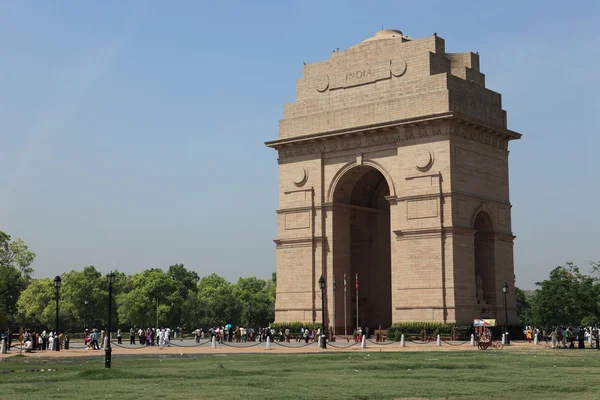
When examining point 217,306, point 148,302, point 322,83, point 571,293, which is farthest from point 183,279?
point 322,83

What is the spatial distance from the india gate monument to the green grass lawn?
1708 centimetres

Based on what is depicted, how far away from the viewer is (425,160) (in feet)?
161

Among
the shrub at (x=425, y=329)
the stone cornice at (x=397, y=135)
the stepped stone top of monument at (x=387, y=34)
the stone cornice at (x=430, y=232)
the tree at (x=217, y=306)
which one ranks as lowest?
the shrub at (x=425, y=329)

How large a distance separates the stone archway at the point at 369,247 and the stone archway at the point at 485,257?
7270mm

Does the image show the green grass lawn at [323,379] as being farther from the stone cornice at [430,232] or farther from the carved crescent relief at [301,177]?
the carved crescent relief at [301,177]

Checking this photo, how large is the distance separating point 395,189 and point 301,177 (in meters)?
7.10

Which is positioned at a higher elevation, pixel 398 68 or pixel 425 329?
pixel 398 68

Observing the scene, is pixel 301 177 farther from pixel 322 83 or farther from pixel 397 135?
pixel 397 135

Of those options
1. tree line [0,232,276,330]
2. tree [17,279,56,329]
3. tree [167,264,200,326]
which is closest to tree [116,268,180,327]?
Result: tree line [0,232,276,330]

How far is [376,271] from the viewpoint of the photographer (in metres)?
57.5

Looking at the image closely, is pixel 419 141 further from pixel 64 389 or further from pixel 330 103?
pixel 64 389

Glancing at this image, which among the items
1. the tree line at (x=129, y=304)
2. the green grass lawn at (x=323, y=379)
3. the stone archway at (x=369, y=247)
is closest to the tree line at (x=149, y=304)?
the tree line at (x=129, y=304)

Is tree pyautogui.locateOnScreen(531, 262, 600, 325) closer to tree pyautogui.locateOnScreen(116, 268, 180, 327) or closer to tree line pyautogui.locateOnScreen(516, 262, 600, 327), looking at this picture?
tree line pyautogui.locateOnScreen(516, 262, 600, 327)

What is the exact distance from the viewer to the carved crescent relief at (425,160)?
48938 mm
